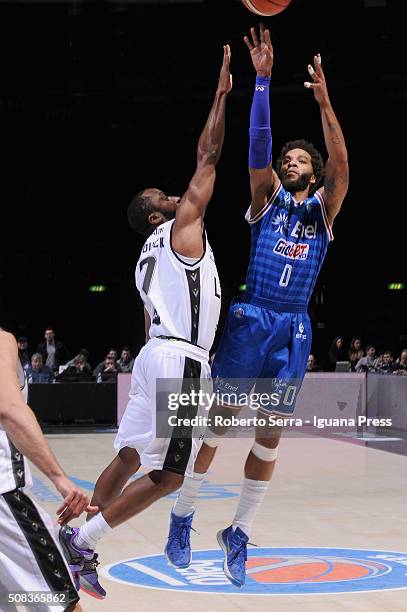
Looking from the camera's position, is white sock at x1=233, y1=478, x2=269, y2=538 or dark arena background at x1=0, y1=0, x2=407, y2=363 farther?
dark arena background at x1=0, y1=0, x2=407, y2=363

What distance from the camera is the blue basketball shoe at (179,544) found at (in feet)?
→ 17.6

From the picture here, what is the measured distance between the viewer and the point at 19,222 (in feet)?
73.3

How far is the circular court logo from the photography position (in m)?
6.61

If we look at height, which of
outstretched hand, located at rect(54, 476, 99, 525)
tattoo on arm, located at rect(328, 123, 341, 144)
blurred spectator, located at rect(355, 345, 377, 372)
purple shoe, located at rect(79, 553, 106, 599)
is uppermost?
tattoo on arm, located at rect(328, 123, 341, 144)

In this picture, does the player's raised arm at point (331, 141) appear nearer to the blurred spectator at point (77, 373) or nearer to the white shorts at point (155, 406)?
the white shorts at point (155, 406)

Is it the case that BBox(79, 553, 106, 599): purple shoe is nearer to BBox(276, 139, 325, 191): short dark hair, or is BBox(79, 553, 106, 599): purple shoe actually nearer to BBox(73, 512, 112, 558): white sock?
BBox(73, 512, 112, 558): white sock

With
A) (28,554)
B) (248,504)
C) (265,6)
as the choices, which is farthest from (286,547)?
(28,554)

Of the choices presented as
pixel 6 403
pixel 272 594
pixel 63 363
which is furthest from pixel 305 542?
pixel 63 363

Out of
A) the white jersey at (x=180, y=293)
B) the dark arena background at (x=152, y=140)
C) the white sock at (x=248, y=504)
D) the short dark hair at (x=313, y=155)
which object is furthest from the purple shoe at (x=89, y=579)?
the dark arena background at (x=152, y=140)

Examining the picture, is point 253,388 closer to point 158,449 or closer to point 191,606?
point 158,449

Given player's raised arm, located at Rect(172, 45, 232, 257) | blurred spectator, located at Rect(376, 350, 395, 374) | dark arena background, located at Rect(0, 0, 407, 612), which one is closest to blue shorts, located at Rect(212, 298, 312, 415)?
player's raised arm, located at Rect(172, 45, 232, 257)

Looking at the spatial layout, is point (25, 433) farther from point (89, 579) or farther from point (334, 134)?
point (334, 134)

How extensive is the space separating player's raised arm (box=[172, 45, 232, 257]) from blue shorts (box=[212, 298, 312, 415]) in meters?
0.49

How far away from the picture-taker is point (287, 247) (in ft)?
17.4
